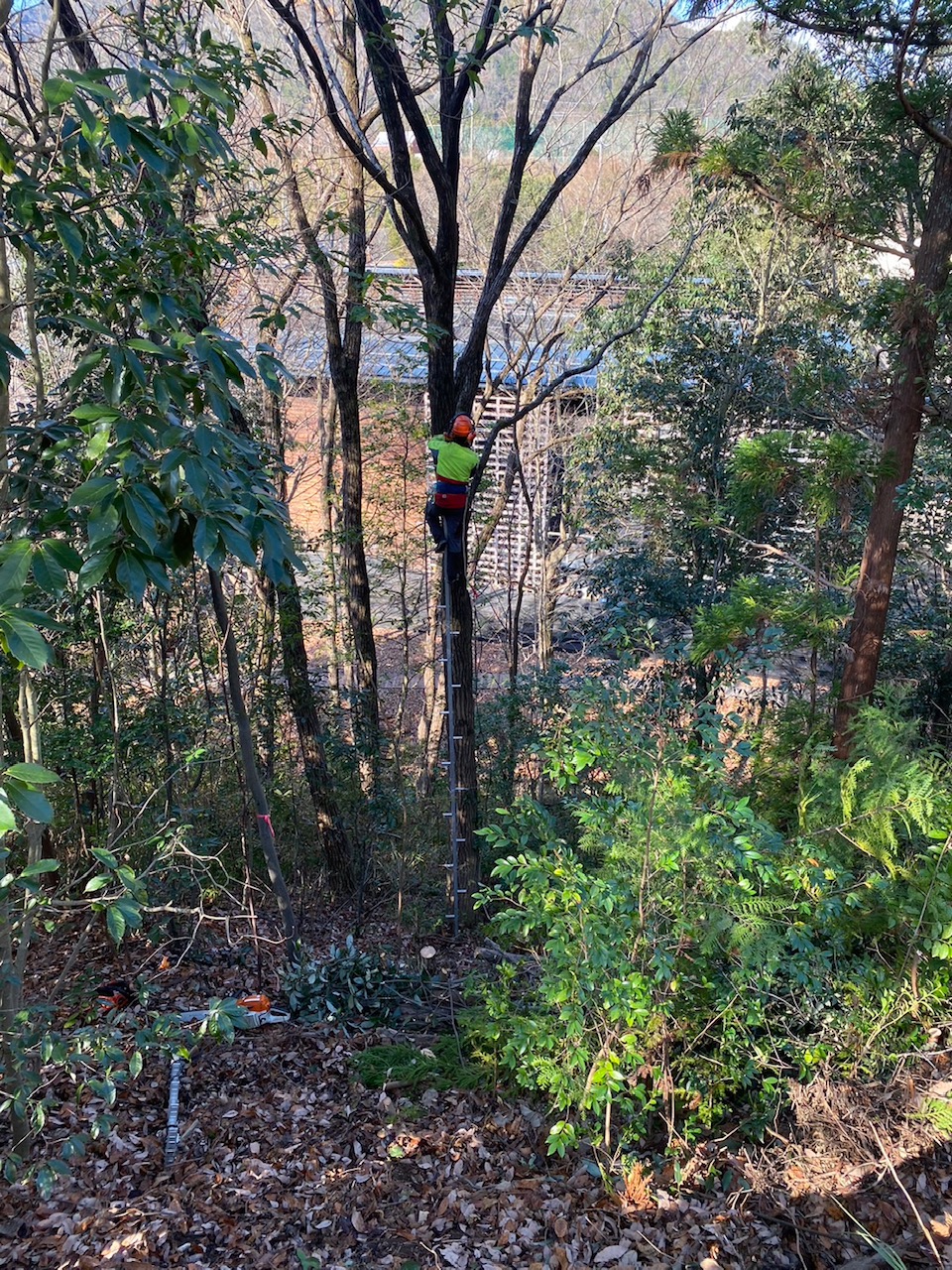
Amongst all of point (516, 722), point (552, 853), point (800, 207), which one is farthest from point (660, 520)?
point (552, 853)

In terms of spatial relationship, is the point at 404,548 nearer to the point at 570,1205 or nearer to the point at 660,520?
the point at 660,520

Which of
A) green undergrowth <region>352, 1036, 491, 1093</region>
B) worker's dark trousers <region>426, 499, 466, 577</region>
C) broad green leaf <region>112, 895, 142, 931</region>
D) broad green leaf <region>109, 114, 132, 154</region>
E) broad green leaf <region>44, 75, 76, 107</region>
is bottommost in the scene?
green undergrowth <region>352, 1036, 491, 1093</region>

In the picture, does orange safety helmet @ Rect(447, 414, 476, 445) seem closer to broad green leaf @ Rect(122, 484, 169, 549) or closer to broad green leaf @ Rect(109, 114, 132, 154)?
broad green leaf @ Rect(109, 114, 132, 154)

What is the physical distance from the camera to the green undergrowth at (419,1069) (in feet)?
13.7

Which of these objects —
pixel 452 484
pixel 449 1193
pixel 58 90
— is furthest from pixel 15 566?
pixel 452 484

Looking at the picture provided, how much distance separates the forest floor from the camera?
10.5 feet

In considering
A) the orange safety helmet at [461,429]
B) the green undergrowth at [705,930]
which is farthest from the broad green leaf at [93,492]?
the orange safety helmet at [461,429]

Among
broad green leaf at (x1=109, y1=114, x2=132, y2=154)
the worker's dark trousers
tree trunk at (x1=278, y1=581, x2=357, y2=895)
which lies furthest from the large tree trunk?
broad green leaf at (x1=109, y1=114, x2=132, y2=154)

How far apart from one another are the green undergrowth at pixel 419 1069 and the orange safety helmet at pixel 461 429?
11.6ft

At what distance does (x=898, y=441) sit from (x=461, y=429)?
261 cm

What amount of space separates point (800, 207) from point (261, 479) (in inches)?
166

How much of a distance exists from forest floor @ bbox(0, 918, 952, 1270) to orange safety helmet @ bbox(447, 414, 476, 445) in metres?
3.76

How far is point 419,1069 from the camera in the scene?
4250mm

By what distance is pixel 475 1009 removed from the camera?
4461 mm
